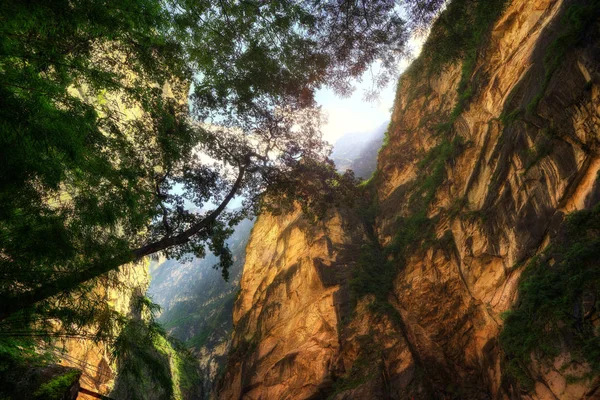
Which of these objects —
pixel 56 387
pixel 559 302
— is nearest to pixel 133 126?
pixel 56 387

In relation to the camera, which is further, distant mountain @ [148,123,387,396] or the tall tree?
distant mountain @ [148,123,387,396]

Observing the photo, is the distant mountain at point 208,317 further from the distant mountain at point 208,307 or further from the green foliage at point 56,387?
the green foliage at point 56,387

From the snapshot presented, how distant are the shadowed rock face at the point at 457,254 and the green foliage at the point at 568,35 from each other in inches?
7.3

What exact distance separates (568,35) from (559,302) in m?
7.47

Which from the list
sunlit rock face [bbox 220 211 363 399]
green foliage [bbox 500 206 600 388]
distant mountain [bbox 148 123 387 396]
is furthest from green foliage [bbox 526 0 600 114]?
distant mountain [bbox 148 123 387 396]

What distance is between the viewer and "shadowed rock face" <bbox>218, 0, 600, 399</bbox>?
816 cm

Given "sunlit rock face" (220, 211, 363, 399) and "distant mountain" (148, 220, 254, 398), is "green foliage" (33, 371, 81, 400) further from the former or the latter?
"distant mountain" (148, 220, 254, 398)

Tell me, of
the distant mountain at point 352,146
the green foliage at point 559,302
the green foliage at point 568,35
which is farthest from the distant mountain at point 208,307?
the green foliage at point 568,35

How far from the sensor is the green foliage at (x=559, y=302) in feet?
20.7

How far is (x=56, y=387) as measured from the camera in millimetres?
3900

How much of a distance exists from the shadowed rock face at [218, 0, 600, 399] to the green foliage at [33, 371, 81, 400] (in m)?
9.35

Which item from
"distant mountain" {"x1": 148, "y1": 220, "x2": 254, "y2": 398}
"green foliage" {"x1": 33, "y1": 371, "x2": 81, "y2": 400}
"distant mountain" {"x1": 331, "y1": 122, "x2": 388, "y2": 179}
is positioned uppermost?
"distant mountain" {"x1": 331, "y1": 122, "x2": 388, "y2": 179}

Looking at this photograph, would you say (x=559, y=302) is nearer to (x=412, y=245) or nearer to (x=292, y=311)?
(x=412, y=245)

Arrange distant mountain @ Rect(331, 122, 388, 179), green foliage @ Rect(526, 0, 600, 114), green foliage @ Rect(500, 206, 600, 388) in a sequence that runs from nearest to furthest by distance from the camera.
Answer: green foliage @ Rect(500, 206, 600, 388)
green foliage @ Rect(526, 0, 600, 114)
distant mountain @ Rect(331, 122, 388, 179)
